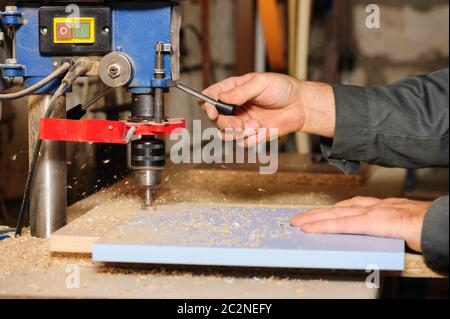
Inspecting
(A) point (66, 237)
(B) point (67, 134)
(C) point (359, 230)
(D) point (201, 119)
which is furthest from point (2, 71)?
(D) point (201, 119)

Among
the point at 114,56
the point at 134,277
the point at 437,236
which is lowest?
the point at 134,277

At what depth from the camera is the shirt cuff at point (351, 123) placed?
4.89 feet

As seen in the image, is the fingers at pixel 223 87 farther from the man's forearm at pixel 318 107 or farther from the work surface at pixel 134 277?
the work surface at pixel 134 277

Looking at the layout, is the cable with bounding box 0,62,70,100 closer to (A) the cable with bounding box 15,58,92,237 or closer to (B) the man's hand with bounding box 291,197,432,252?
(A) the cable with bounding box 15,58,92,237

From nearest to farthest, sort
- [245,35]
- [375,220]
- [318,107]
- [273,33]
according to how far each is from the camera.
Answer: [375,220], [318,107], [273,33], [245,35]

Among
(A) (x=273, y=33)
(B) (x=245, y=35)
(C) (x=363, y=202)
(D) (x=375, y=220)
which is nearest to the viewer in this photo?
(D) (x=375, y=220)

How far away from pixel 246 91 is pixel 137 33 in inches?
11.2

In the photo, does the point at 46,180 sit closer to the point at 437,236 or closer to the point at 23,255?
the point at 23,255

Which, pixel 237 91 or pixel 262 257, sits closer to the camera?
pixel 262 257

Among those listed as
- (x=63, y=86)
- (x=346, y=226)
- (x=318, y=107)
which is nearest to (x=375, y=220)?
(x=346, y=226)

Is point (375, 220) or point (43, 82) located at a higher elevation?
point (43, 82)

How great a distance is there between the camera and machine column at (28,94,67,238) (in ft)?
4.99

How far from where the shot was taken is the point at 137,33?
1.41 m
